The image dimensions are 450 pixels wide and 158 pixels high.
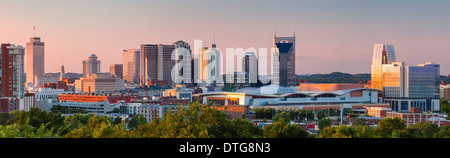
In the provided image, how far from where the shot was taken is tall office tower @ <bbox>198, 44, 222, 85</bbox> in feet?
486

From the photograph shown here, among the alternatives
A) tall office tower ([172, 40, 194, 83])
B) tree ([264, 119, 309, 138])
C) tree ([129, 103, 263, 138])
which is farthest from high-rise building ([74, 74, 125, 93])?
tree ([129, 103, 263, 138])

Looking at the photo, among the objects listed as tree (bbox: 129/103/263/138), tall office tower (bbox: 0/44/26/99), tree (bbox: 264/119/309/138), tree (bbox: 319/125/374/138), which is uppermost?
tall office tower (bbox: 0/44/26/99)

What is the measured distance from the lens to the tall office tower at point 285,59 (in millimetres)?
125812

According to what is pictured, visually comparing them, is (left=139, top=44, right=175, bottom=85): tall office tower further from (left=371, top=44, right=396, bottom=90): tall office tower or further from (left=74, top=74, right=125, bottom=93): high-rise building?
(left=371, top=44, right=396, bottom=90): tall office tower

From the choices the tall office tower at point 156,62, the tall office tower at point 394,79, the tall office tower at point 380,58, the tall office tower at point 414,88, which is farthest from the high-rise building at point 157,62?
the tall office tower at point 414,88

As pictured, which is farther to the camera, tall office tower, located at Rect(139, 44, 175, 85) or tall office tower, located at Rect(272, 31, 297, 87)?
tall office tower, located at Rect(139, 44, 175, 85)

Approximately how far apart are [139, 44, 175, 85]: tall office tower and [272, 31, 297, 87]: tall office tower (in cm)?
5720

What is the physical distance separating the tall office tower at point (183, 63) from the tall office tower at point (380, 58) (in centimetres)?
7640

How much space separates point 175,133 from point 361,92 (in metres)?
66.3

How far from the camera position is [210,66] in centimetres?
15100

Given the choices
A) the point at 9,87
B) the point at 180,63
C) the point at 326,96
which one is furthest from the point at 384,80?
the point at 180,63
